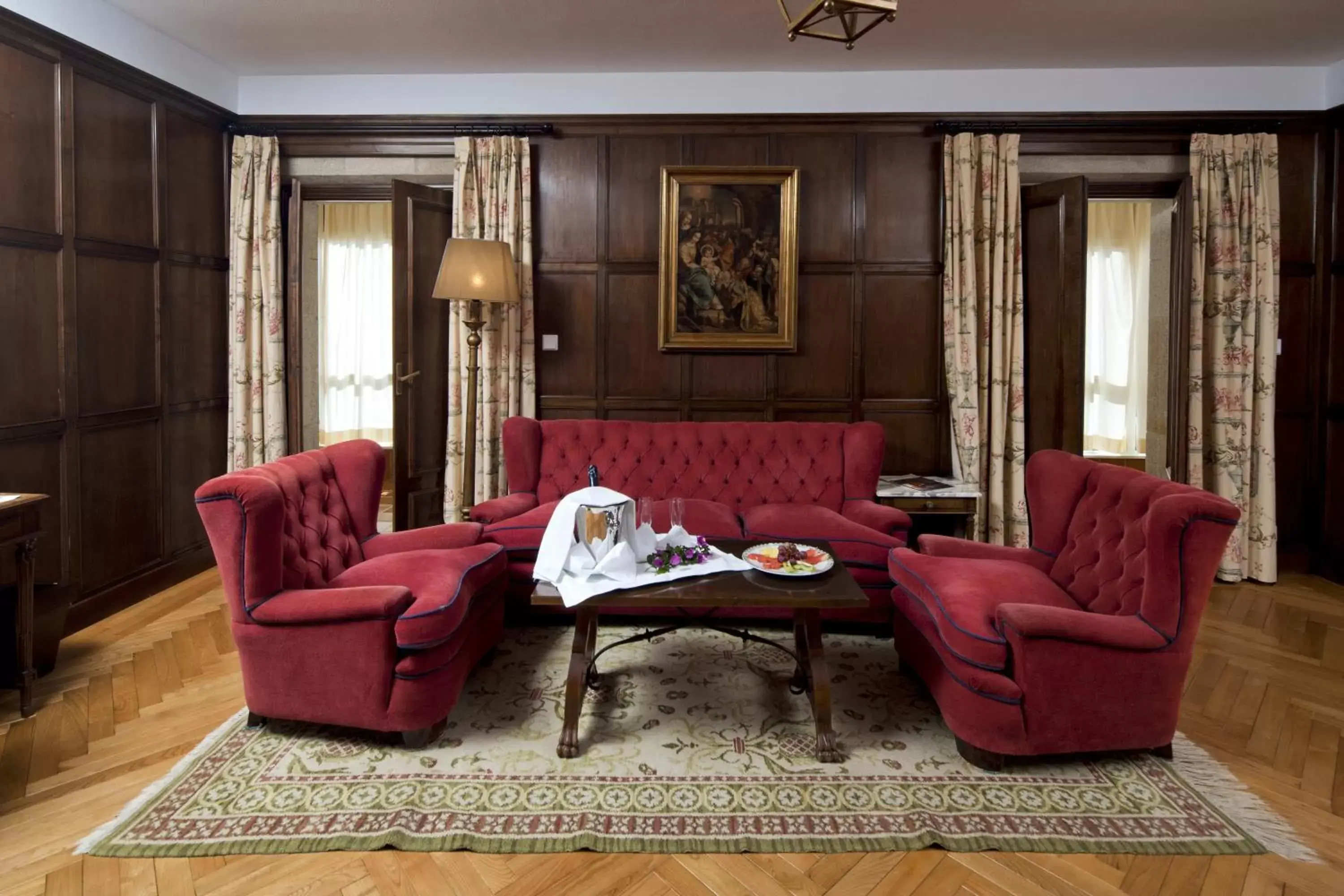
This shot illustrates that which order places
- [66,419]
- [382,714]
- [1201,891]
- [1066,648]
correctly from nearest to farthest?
[1201,891] < [1066,648] < [382,714] < [66,419]

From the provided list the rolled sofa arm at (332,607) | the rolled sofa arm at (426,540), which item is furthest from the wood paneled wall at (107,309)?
the rolled sofa arm at (426,540)

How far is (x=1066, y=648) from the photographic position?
2.39 m

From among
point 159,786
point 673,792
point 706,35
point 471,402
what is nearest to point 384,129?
point 471,402

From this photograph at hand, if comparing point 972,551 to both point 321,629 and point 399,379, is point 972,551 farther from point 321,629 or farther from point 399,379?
point 399,379

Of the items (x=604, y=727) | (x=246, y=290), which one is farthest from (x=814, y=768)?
(x=246, y=290)

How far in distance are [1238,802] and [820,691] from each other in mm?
1290

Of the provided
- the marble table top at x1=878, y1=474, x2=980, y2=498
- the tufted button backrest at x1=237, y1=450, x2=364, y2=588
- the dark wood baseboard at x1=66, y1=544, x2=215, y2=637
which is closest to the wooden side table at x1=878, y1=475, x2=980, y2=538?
the marble table top at x1=878, y1=474, x2=980, y2=498

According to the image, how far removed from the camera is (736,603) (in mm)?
2533

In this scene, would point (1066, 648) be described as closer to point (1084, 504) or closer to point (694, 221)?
point (1084, 504)

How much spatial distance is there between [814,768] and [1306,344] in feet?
15.3

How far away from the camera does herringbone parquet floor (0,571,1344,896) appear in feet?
6.42

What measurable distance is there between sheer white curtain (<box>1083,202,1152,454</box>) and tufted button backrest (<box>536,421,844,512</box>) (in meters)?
3.92

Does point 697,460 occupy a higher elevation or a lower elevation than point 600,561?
higher

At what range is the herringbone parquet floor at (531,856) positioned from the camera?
1.96 metres
